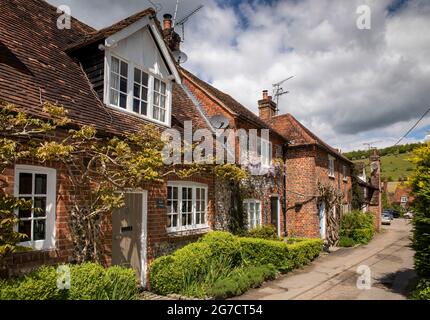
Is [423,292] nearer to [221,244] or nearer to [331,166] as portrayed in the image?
[221,244]

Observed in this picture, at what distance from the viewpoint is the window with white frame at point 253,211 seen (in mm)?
15988

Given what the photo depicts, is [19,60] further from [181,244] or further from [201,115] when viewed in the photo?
[201,115]

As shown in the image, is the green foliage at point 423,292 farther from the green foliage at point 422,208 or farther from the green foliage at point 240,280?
the green foliage at point 240,280

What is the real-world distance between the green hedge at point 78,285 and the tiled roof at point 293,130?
50.6 ft

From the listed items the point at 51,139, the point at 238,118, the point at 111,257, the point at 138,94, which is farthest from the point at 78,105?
the point at 238,118

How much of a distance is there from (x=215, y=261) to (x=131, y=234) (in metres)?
2.77

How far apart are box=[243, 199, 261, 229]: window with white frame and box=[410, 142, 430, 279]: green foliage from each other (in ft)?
26.1

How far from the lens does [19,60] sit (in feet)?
26.1

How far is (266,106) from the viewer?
24.7 meters

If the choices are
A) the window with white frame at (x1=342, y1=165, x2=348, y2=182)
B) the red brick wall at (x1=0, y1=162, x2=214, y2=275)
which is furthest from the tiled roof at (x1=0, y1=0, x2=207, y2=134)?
the window with white frame at (x1=342, y1=165, x2=348, y2=182)

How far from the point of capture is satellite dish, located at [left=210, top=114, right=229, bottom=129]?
50.8ft

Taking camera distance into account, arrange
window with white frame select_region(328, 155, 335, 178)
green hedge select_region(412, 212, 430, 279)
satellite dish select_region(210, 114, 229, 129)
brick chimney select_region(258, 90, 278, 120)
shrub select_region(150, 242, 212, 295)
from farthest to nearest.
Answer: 1. brick chimney select_region(258, 90, 278, 120)
2. window with white frame select_region(328, 155, 335, 178)
3. satellite dish select_region(210, 114, 229, 129)
4. shrub select_region(150, 242, 212, 295)
5. green hedge select_region(412, 212, 430, 279)

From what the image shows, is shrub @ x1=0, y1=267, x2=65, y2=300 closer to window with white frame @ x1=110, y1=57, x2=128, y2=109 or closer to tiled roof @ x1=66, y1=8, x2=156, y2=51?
window with white frame @ x1=110, y1=57, x2=128, y2=109

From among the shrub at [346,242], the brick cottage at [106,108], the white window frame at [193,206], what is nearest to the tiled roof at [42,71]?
the brick cottage at [106,108]
